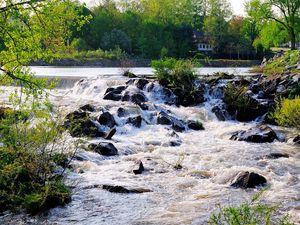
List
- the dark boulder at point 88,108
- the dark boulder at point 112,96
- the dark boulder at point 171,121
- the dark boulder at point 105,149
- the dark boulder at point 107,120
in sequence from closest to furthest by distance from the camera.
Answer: the dark boulder at point 105,149, the dark boulder at point 107,120, the dark boulder at point 171,121, the dark boulder at point 88,108, the dark boulder at point 112,96

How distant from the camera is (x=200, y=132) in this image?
17000 millimetres

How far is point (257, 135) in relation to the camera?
1498cm

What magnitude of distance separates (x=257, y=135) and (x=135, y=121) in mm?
4685

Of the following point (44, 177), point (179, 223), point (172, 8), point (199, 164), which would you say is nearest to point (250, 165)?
point (199, 164)

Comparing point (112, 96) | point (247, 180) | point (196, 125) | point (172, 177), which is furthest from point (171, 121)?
point (247, 180)

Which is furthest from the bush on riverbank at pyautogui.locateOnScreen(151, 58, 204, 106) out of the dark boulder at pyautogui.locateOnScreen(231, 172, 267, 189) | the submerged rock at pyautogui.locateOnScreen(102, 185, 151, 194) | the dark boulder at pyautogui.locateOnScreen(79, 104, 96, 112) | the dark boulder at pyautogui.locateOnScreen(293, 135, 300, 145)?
the submerged rock at pyautogui.locateOnScreen(102, 185, 151, 194)

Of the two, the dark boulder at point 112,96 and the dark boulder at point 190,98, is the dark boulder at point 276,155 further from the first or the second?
the dark boulder at point 112,96

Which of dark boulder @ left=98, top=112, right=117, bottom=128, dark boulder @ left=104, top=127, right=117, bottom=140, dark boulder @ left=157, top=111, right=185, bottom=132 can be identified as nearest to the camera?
dark boulder @ left=104, top=127, right=117, bottom=140

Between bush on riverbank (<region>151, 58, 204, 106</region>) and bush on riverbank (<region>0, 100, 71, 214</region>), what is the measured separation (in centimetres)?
1278

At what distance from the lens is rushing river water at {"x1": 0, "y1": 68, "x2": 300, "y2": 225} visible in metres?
8.09

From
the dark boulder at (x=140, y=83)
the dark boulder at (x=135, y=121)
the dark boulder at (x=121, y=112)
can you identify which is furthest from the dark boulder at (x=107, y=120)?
the dark boulder at (x=140, y=83)

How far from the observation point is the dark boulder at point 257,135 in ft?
48.9

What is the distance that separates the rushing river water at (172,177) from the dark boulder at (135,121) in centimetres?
24

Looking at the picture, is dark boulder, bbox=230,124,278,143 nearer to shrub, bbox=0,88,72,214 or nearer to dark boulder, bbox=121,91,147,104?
dark boulder, bbox=121,91,147,104
